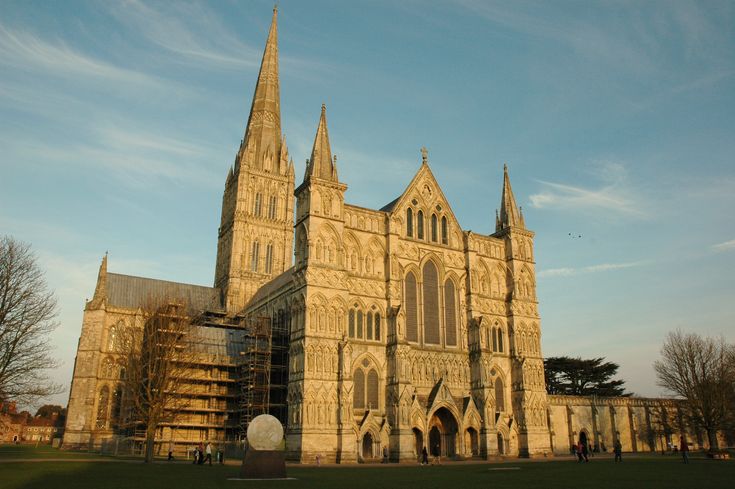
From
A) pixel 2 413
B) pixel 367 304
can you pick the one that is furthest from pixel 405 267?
pixel 2 413

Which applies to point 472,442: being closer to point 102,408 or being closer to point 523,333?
point 523,333

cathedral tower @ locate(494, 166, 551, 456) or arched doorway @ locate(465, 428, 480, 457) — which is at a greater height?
cathedral tower @ locate(494, 166, 551, 456)

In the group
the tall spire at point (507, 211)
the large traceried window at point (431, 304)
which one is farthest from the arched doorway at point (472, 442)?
the tall spire at point (507, 211)

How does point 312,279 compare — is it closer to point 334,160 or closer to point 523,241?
point 334,160

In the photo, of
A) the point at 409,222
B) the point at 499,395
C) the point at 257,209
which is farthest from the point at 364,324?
the point at 257,209

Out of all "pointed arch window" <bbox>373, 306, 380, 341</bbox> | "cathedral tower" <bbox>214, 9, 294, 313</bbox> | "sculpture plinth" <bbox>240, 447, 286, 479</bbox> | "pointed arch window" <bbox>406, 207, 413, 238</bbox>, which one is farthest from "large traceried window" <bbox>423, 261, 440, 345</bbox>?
"cathedral tower" <bbox>214, 9, 294, 313</bbox>

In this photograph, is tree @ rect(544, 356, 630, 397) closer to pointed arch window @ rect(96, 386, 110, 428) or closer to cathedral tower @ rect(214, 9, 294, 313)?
cathedral tower @ rect(214, 9, 294, 313)

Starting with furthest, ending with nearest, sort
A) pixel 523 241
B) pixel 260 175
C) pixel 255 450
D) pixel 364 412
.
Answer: pixel 260 175, pixel 523 241, pixel 364 412, pixel 255 450

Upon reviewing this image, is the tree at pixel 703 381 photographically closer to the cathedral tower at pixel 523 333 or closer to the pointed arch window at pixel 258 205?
the cathedral tower at pixel 523 333

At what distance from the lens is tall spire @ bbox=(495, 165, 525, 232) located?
178 ft

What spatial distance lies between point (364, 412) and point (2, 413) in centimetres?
2443

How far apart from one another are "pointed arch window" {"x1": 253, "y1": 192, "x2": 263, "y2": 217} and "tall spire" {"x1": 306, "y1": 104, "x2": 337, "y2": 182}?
101ft

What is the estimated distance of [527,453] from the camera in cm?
4597

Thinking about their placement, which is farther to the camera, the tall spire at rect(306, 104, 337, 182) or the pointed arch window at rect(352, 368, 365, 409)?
the tall spire at rect(306, 104, 337, 182)
